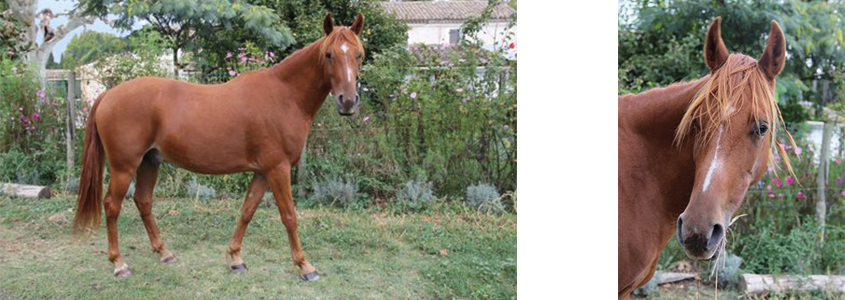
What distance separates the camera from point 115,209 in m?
2.42

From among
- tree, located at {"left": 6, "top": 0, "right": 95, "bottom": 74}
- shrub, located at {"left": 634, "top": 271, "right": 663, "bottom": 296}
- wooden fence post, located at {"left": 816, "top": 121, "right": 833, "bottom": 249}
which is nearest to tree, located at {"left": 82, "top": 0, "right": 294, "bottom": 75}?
tree, located at {"left": 6, "top": 0, "right": 95, "bottom": 74}

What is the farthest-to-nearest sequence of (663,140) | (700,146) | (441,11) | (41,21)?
(441,11), (41,21), (663,140), (700,146)

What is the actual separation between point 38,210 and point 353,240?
4.75 feet

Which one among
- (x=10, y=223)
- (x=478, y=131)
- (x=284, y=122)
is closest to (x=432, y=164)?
(x=478, y=131)

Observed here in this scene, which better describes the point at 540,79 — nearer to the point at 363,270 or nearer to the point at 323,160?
the point at 363,270

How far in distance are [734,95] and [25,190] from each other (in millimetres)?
2880

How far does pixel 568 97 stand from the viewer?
6.00 ft

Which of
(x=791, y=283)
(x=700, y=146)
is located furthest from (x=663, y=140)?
(x=791, y=283)

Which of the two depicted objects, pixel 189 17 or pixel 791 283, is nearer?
pixel 189 17

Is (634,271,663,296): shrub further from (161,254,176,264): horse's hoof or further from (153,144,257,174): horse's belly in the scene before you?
(161,254,176,264): horse's hoof

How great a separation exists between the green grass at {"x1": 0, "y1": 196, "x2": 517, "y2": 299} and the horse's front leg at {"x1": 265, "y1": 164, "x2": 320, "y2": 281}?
1.8 inches

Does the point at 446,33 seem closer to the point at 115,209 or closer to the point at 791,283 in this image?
the point at 115,209

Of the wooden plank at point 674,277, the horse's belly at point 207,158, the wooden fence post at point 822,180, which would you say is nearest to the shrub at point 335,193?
the horse's belly at point 207,158

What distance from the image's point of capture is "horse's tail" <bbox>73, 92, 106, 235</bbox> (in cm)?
245
